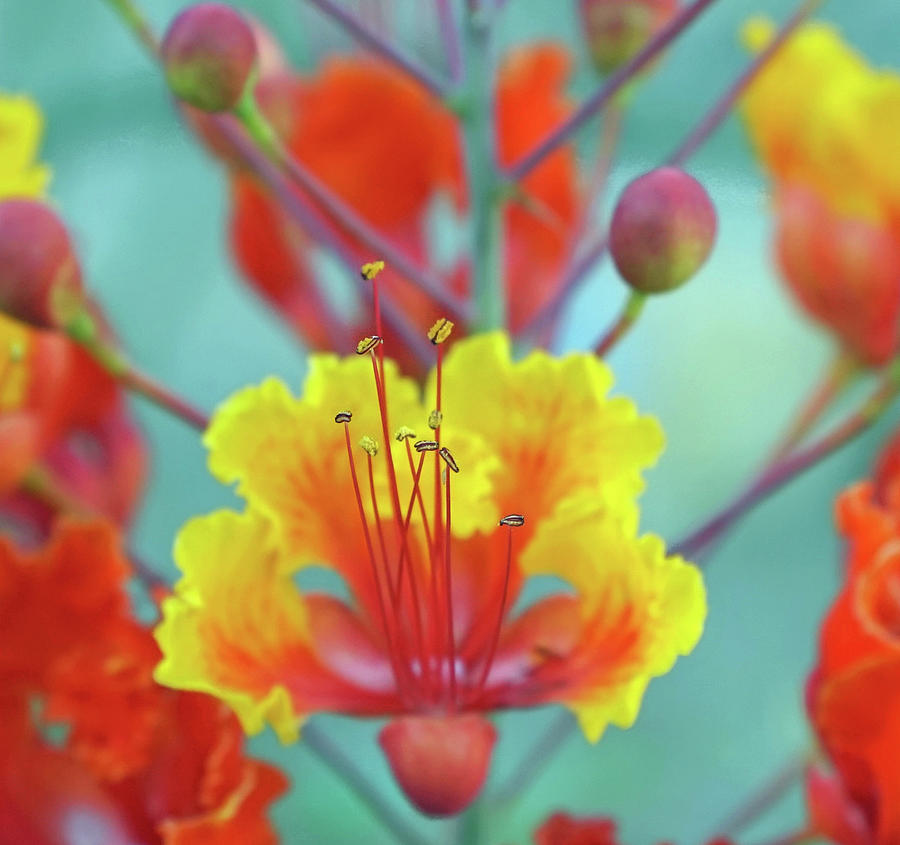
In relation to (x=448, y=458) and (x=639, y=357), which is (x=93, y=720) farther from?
(x=639, y=357)

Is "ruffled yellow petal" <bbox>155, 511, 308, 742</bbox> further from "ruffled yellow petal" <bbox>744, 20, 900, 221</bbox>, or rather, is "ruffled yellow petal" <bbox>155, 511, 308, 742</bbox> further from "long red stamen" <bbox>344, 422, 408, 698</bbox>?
"ruffled yellow petal" <bbox>744, 20, 900, 221</bbox>

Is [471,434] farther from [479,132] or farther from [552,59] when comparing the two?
[552,59]

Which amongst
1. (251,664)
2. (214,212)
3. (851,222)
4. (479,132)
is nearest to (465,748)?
(251,664)

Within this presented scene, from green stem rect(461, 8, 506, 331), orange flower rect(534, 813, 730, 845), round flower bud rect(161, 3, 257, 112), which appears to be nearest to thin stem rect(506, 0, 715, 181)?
green stem rect(461, 8, 506, 331)

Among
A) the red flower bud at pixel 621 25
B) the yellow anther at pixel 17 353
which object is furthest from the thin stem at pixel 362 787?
the red flower bud at pixel 621 25

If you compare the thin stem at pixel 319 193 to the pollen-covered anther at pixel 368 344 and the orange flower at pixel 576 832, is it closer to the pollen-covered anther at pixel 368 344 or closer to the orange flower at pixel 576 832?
the pollen-covered anther at pixel 368 344

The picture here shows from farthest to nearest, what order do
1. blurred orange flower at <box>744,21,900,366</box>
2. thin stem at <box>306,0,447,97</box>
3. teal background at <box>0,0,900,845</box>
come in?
teal background at <box>0,0,900,845</box> → blurred orange flower at <box>744,21,900,366</box> → thin stem at <box>306,0,447,97</box>
